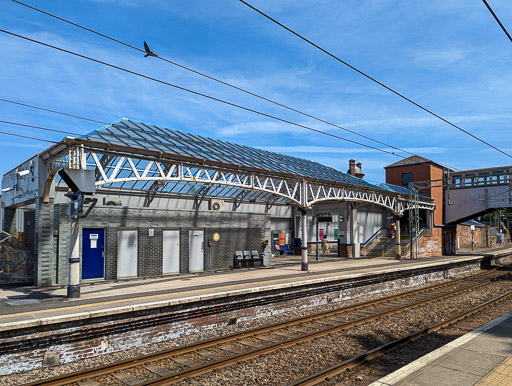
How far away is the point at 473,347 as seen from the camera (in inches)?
309

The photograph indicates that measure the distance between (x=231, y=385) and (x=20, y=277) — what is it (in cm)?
1139

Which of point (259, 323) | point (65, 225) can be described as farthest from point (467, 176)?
point (65, 225)

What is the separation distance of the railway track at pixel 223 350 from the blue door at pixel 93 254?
8.29 metres

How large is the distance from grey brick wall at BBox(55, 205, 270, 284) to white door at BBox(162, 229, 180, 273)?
20 cm

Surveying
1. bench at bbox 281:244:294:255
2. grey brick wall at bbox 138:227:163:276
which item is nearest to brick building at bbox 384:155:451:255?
bench at bbox 281:244:294:255

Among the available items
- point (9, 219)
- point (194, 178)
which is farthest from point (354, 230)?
point (9, 219)

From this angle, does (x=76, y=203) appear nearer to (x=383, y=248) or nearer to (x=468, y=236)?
(x=383, y=248)

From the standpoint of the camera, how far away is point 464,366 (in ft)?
22.0

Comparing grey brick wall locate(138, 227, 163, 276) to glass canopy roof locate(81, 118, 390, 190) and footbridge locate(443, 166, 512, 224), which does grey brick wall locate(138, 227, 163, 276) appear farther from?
footbridge locate(443, 166, 512, 224)

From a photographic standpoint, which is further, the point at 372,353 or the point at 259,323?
the point at 259,323

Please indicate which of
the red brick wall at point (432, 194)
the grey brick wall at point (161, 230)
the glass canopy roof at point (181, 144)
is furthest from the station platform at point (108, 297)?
the red brick wall at point (432, 194)

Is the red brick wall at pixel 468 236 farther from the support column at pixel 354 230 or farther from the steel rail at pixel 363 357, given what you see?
the steel rail at pixel 363 357

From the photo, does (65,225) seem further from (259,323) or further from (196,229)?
(259,323)

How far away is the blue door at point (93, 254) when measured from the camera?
Result: 15523 mm
